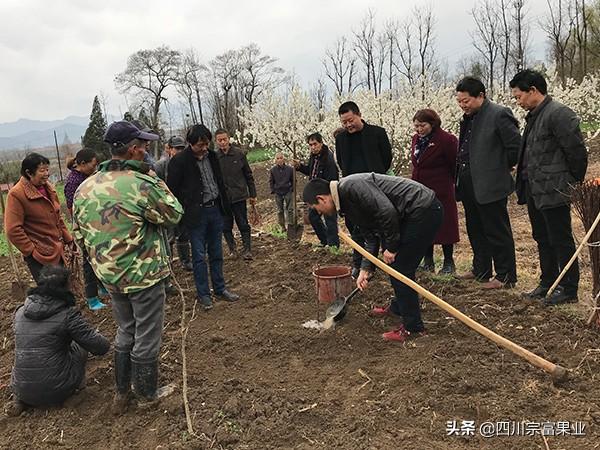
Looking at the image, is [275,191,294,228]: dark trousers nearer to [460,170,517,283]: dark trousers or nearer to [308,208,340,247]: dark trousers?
[308,208,340,247]: dark trousers

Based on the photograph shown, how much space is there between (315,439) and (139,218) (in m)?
1.55

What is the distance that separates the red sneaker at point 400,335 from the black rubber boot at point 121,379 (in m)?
1.84

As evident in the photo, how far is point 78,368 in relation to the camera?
3260mm

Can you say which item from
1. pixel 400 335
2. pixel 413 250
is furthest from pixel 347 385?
pixel 413 250

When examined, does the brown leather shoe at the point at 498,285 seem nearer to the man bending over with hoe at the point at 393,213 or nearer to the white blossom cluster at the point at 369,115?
the man bending over with hoe at the point at 393,213

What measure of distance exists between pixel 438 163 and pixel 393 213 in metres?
1.84

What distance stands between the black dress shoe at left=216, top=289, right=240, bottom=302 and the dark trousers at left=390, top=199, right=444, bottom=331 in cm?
193

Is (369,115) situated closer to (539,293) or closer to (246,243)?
(246,243)

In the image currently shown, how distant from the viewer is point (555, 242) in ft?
13.1

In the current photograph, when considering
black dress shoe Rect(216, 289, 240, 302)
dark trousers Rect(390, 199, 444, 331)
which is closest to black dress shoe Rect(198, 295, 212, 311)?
black dress shoe Rect(216, 289, 240, 302)

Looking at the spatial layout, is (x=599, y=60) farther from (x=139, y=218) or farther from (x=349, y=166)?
(x=139, y=218)

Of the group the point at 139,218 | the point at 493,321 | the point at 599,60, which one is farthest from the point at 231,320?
the point at 599,60

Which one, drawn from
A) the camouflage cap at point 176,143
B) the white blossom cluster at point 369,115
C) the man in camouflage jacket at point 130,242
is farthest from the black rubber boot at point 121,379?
the white blossom cluster at point 369,115

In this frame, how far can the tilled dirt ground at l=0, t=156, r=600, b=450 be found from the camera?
2.63 m
